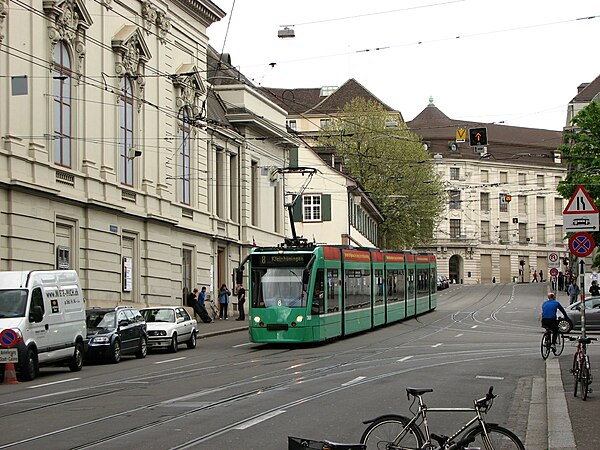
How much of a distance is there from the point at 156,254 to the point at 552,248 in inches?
3778

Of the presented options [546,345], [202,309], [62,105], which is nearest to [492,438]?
[546,345]

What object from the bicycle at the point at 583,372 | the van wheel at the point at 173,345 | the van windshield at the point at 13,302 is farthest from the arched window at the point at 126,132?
the bicycle at the point at 583,372

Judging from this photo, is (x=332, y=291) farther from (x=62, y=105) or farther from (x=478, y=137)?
(x=62, y=105)

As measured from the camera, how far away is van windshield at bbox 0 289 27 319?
23516mm

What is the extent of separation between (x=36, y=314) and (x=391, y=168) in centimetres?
5819

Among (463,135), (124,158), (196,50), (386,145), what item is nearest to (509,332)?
(463,135)

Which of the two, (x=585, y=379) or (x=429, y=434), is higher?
(x=429, y=434)

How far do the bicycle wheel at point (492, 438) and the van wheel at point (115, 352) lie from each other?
2000cm

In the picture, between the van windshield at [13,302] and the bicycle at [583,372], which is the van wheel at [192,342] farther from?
the bicycle at [583,372]

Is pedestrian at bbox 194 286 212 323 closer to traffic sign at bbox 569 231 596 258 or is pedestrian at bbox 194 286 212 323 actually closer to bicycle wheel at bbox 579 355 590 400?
traffic sign at bbox 569 231 596 258

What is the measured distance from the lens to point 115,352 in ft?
92.4

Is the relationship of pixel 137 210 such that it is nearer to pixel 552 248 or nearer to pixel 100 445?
pixel 100 445

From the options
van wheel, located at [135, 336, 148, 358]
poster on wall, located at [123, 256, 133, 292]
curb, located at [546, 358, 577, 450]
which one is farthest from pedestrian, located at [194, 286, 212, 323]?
curb, located at [546, 358, 577, 450]

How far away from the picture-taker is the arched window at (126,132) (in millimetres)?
41553
